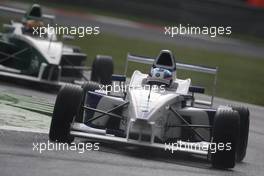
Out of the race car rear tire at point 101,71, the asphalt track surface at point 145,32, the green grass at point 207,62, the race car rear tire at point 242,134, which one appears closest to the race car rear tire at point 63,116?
the race car rear tire at point 242,134

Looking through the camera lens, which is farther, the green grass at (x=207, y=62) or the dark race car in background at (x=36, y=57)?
the green grass at (x=207, y=62)

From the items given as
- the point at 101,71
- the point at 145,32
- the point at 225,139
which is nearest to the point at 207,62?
the point at 145,32

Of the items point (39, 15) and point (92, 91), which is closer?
point (92, 91)

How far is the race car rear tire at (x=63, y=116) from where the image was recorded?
10.1 m

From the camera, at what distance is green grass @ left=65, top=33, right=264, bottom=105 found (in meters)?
20.9

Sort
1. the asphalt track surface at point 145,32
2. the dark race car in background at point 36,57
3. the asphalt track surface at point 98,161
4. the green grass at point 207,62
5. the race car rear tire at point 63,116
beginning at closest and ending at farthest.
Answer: the asphalt track surface at point 98,161
the race car rear tire at point 63,116
the dark race car in background at point 36,57
the green grass at point 207,62
the asphalt track surface at point 145,32

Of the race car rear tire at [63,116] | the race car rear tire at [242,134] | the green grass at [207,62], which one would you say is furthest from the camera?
the green grass at [207,62]

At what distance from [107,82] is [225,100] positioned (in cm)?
302

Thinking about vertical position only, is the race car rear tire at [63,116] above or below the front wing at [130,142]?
above

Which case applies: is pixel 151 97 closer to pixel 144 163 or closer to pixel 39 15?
pixel 144 163

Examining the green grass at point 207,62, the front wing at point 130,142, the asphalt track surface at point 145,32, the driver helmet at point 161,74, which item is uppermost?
the driver helmet at point 161,74

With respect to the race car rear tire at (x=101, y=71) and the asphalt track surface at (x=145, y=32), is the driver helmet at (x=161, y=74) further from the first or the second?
the asphalt track surface at (x=145, y=32)

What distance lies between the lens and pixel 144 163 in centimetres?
951

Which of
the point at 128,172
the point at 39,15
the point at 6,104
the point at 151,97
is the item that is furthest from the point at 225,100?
the point at 128,172
